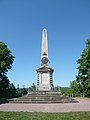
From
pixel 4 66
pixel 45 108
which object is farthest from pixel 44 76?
pixel 45 108

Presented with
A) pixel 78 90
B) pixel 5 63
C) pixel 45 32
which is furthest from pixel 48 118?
pixel 78 90

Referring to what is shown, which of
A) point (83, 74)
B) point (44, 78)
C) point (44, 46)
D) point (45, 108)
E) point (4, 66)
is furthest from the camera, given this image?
point (83, 74)

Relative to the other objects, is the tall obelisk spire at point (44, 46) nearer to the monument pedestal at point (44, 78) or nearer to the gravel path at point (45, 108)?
the monument pedestal at point (44, 78)

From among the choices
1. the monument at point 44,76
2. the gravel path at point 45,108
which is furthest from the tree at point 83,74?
the gravel path at point 45,108

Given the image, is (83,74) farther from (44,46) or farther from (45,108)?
(45,108)

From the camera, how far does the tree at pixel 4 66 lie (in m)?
41.8

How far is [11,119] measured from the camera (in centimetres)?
1100

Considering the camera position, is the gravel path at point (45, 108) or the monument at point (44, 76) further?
the monument at point (44, 76)

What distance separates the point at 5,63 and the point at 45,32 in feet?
34.9

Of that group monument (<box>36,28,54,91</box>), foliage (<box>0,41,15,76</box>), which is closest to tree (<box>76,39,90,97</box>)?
monument (<box>36,28,54,91</box>)

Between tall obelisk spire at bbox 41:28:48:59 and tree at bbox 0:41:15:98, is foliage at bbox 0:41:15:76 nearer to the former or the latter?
tree at bbox 0:41:15:98

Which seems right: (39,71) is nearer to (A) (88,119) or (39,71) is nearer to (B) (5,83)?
(B) (5,83)

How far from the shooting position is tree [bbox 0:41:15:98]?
4184cm

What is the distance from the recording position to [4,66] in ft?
137
